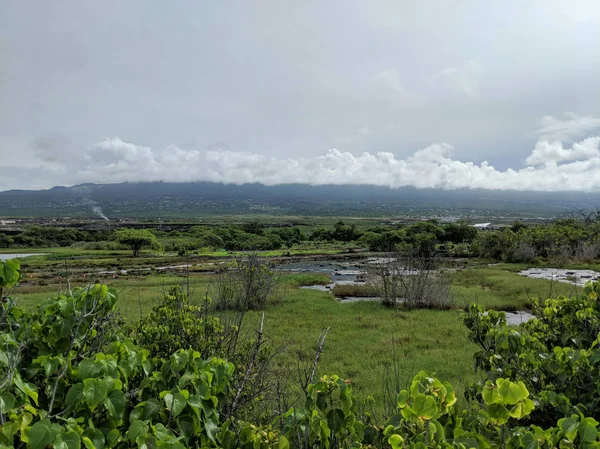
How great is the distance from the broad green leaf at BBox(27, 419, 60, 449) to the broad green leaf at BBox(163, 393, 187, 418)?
0.40 metres

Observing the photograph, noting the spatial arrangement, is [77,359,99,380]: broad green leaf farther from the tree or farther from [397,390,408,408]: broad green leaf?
the tree

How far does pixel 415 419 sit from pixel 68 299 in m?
1.95

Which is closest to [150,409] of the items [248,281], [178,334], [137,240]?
[178,334]

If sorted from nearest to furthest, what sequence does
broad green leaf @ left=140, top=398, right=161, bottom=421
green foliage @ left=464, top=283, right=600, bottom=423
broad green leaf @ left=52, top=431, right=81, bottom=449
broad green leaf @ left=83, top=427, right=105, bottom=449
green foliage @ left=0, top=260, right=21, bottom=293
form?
1. broad green leaf @ left=52, top=431, right=81, bottom=449
2. broad green leaf @ left=83, top=427, right=105, bottom=449
3. broad green leaf @ left=140, top=398, right=161, bottom=421
4. green foliage @ left=0, top=260, right=21, bottom=293
5. green foliage @ left=464, top=283, right=600, bottom=423

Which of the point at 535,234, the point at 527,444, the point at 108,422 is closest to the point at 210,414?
the point at 108,422

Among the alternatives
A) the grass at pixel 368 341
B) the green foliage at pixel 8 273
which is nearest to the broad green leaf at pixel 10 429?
the green foliage at pixel 8 273

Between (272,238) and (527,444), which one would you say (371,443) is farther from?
(272,238)

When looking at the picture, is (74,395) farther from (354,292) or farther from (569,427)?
(354,292)

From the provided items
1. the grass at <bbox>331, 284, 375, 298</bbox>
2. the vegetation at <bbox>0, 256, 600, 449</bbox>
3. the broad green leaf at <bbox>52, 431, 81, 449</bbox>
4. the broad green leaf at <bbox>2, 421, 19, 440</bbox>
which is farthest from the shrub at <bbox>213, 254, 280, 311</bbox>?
the broad green leaf at <bbox>52, 431, 81, 449</bbox>

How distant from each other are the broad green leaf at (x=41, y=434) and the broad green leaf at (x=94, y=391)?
0.19m

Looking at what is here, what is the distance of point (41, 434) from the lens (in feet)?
4.50

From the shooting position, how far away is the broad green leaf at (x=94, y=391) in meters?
1.58

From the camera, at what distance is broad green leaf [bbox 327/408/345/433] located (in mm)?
1877

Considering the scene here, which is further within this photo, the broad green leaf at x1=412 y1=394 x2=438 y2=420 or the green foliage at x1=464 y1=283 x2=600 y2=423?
the green foliage at x1=464 y1=283 x2=600 y2=423
